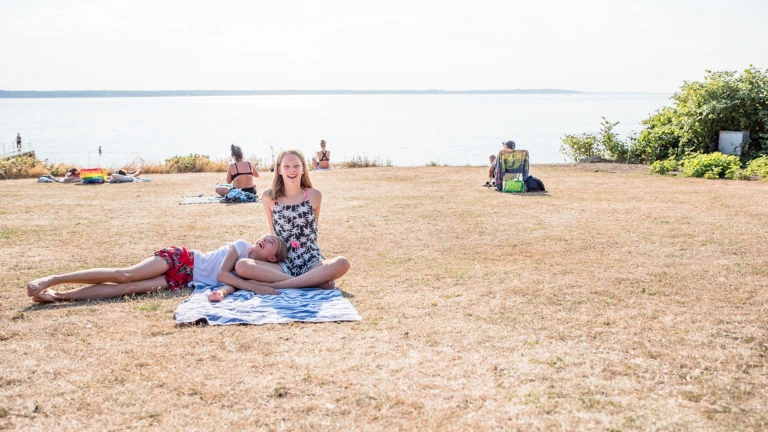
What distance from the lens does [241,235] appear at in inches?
347

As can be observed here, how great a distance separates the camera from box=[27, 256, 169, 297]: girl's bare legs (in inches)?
204

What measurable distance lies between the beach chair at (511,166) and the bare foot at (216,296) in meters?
8.92

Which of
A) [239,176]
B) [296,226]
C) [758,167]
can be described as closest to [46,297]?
[296,226]

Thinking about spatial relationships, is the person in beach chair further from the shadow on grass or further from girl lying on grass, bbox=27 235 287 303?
the shadow on grass

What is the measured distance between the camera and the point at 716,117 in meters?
17.4

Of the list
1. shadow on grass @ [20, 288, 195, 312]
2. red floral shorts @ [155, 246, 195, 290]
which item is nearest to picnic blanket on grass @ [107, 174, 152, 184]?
red floral shorts @ [155, 246, 195, 290]

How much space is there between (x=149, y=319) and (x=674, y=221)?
24.6 ft

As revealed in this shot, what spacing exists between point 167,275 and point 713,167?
1366cm

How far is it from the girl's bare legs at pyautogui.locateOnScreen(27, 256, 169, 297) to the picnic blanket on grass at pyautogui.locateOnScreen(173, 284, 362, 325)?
43cm

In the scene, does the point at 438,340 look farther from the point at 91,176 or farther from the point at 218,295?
the point at 91,176

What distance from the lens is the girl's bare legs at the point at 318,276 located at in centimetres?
572

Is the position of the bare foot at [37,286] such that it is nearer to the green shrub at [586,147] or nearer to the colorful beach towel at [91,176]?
the colorful beach towel at [91,176]

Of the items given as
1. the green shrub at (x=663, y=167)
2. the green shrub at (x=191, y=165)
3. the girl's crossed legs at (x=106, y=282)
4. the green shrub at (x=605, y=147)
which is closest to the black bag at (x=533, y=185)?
the green shrub at (x=663, y=167)

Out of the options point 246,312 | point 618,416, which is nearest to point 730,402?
point 618,416
